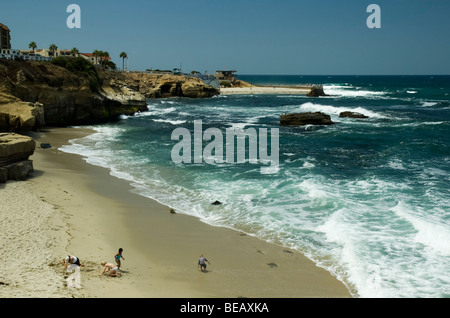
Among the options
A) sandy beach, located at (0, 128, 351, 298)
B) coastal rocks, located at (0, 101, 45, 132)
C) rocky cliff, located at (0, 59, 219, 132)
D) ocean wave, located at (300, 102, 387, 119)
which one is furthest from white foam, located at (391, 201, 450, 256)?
ocean wave, located at (300, 102, 387, 119)

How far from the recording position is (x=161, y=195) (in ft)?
67.1

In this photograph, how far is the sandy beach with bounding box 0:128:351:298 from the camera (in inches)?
430

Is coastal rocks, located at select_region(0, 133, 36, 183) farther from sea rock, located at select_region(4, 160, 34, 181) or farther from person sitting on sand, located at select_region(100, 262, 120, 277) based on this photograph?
person sitting on sand, located at select_region(100, 262, 120, 277)

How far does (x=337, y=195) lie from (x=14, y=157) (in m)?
16.6

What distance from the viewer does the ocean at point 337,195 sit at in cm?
→ 1326

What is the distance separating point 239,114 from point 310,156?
32.1 m

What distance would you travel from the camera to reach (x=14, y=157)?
20.1m

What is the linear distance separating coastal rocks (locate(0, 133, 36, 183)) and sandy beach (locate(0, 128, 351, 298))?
0.63m

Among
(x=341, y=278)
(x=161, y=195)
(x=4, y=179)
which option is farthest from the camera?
(x=161, y=195)

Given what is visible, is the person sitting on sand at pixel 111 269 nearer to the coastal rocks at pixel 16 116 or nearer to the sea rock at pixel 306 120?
the coastal rocks at pixel 16 116

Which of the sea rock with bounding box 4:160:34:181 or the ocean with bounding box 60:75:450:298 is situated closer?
the ocean with bounding box 60:75:450:298

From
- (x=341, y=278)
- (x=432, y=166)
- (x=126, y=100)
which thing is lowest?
(x=341, y=278)
